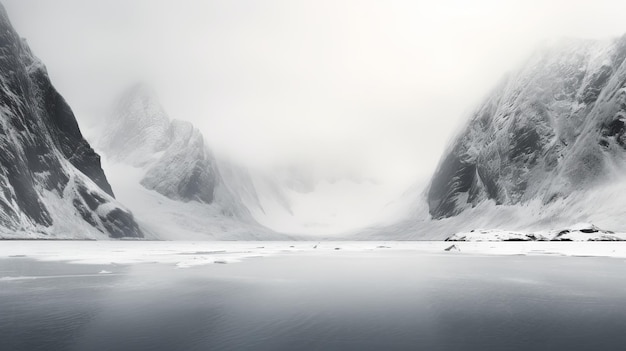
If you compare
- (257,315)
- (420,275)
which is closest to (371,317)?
(257,315)

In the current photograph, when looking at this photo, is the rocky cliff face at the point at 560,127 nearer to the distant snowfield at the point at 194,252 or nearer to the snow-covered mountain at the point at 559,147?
the snow-covered mountain at the point at 559,147

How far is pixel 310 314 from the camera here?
14578mm

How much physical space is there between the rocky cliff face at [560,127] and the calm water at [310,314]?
481ft

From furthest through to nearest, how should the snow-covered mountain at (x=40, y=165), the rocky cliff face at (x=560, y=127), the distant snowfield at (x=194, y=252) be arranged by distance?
the rocky cliff face at (x=560, y=127), the snow-covered mountain at (x=40, y=165), the distant snowfield at (x=194, y=252)

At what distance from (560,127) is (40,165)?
181053mm

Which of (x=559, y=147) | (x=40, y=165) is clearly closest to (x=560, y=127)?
(x=559, y=147)

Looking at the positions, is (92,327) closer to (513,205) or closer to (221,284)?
(221,284)

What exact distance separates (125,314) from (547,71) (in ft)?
682

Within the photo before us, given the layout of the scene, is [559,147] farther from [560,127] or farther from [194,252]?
[194,252]

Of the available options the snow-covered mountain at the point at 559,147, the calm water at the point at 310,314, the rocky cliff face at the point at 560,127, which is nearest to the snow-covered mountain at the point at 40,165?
the calm water at the point at 310,314

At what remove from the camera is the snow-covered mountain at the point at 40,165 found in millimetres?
108000

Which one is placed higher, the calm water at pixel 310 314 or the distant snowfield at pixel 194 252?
the calm water at pixel 310 314

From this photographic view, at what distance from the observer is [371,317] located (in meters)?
14.2

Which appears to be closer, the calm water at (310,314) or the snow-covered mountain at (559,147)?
the calm water at (310,314)
